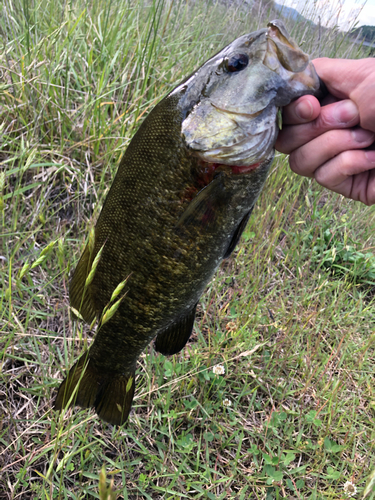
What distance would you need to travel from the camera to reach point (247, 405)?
2.13 meters

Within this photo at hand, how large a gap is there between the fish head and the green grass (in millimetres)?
638

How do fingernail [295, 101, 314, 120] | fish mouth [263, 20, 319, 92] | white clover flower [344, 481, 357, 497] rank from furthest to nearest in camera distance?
white clover flower [344, 481, 357, 497]
fingernail [295, 101, 314, 120]
fish mouth [263, 20, 319, 92]

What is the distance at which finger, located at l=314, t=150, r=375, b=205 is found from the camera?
156 cm

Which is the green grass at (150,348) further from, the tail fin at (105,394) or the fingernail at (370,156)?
the fingernail at (370,156)

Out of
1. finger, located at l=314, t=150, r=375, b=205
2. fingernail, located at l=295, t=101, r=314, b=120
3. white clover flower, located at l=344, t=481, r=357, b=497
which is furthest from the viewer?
white clover flower, located at l=344, t=481, r=357, b=497

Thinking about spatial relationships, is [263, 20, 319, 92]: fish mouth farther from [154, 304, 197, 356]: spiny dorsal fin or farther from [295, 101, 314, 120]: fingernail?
[154, 304, 197, 356]: spiny dorsal fin

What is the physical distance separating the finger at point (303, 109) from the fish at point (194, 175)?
0.04 m

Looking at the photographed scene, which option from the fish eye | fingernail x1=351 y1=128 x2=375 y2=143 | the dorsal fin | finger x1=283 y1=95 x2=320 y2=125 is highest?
the fish eye

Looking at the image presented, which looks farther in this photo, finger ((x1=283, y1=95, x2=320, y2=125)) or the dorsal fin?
the dorsal fin

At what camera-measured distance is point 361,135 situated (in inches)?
60.5

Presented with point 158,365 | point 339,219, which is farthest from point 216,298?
point 339,219

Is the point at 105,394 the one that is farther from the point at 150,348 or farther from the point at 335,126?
the point at 335,126

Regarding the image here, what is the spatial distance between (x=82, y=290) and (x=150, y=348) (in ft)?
2.59

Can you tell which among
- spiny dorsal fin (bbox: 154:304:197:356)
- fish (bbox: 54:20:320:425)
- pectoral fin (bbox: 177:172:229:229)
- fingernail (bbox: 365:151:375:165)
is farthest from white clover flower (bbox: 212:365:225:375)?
fingernail (bbox: 365:151:375:165)
